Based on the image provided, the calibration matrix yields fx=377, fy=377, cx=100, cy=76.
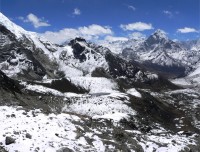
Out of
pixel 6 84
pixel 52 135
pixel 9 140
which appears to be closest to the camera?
pixel 9 140

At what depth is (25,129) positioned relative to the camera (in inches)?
1832

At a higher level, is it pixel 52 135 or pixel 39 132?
pixel 39 132

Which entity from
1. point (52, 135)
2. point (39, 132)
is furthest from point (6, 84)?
point (52, 135)

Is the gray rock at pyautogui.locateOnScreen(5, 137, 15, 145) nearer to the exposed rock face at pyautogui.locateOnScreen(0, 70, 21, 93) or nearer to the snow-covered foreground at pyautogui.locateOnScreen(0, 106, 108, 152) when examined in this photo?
the snow-covered foreground at pyautogui.locateOnScreen(0, 106, 108, 152)

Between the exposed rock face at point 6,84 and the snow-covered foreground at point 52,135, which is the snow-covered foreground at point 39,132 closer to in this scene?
the snow-covered foreground at point 52,135

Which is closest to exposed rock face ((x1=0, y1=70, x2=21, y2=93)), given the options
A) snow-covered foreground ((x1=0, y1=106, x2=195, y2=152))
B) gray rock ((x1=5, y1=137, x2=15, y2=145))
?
snow-covered foreground ((x1=0, y1=106, x2=195, y2=152))

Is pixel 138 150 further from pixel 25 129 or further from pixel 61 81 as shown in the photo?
pixel 61 81

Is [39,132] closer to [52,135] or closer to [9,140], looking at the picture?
[52,135]

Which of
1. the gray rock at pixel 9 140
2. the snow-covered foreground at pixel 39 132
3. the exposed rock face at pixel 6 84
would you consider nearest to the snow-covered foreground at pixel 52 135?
the snow-covered foreground at pixel 39 132

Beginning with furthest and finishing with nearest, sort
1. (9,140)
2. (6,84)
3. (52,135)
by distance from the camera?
1. (6,84)
2. (52,135)
3. (9,140)

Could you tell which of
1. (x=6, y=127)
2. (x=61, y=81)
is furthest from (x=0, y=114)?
(x=61, y=81)

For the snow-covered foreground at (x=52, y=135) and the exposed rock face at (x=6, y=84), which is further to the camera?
the exposed rock face at (x=6, y=84)

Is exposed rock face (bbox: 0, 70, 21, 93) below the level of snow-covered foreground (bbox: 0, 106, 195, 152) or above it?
above

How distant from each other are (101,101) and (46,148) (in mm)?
89363
